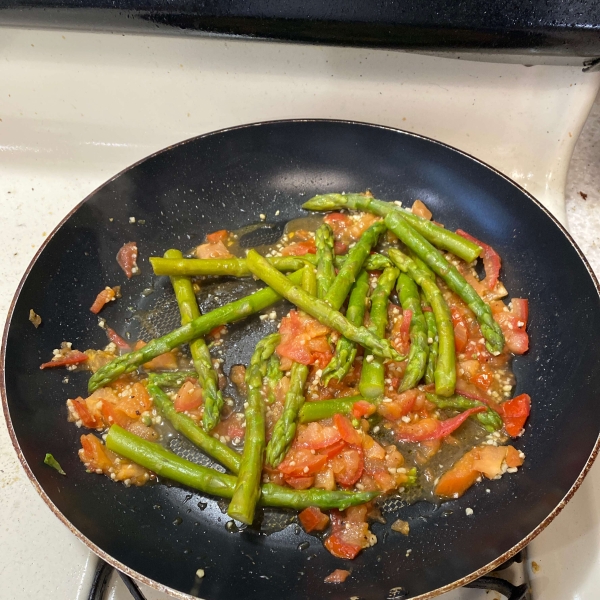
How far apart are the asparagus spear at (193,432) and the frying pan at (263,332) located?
210mm

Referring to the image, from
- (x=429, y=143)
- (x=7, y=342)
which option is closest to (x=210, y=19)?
(x=429, y=143)

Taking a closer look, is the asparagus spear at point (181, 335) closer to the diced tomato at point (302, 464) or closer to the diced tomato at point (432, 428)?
the diced tomato at point (302, 464)

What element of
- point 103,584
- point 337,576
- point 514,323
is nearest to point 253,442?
point 337,576

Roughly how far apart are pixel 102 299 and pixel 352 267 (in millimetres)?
1362

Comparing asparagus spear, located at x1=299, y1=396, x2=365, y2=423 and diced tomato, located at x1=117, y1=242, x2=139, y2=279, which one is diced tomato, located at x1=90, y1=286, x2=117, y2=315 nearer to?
diced tomato, located at x1=117, y1=242, x2=139, y2=279

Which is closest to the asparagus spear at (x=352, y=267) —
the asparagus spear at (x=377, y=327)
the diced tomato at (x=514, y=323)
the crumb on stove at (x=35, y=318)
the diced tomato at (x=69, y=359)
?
the asparagus spear at (x=377, y=327)

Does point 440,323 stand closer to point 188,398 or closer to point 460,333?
point 460,333

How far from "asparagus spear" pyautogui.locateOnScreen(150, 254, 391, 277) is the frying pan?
0.12 metres

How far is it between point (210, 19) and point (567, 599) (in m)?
3.13

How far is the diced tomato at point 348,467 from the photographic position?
2215 mm

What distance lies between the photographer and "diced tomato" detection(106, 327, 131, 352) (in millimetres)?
2680

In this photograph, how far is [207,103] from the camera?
310cm

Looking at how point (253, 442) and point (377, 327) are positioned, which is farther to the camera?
point (377, 327)

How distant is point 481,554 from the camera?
6.44ft
